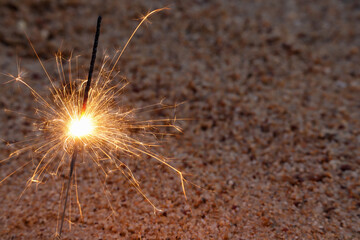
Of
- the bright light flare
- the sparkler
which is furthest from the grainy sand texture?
the bright light flare

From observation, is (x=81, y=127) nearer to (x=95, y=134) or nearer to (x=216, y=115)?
(x=95, y=134)

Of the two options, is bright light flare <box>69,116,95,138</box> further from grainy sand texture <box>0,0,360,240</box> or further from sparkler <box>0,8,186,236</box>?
grainy sand texture <box>0,0,360,240</box>

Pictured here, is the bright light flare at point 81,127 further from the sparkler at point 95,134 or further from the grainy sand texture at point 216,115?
the grainy sand texture at point 216,115

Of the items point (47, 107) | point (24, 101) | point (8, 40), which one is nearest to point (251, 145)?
point (47, 107)

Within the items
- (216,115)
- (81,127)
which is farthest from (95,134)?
(216,115)

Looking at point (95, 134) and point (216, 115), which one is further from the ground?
point (95, 134)
